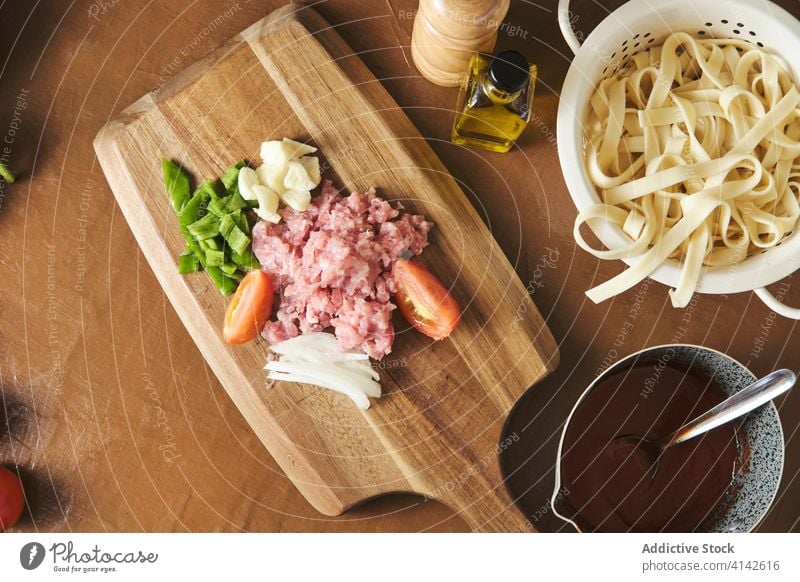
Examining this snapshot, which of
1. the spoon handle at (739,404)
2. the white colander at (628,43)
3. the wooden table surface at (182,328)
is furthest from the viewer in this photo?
the wooden table surface at (182,328)

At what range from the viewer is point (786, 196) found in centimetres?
109

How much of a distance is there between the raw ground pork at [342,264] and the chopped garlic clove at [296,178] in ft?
0.11

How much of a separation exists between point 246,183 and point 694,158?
0.75 metres

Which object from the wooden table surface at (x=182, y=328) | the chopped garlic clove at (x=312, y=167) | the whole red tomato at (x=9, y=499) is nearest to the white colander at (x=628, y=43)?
the wooden table surface at (x=182, y=328)

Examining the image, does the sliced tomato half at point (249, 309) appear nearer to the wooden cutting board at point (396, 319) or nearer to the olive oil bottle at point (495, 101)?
the wooden cutting board at point (396, 319)

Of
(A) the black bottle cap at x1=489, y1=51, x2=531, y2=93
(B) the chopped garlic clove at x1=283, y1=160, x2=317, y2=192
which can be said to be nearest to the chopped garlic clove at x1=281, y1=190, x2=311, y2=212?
(B) the chopped garlic clove at x1=283, y1=160, x2=317, y2=192

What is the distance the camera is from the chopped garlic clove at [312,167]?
1.10 metres

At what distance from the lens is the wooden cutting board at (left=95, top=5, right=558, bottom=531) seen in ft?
3.66

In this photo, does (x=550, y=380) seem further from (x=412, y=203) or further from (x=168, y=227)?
(x=168, y=227)

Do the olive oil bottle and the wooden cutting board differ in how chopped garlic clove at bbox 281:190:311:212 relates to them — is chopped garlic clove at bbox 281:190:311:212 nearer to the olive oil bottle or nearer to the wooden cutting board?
the wooden cutting board

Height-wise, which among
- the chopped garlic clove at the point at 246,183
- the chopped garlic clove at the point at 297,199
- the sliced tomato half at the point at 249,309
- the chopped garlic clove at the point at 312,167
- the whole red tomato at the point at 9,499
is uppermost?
the chopped garlic clove at the point at 246,183
